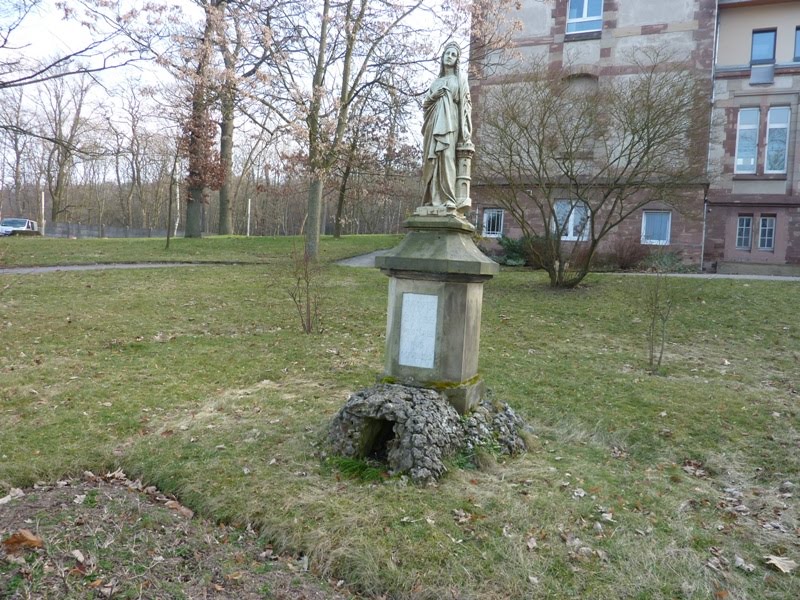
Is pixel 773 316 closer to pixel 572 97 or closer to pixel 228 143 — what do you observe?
pixel 572 97

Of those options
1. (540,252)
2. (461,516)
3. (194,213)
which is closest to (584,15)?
(540,252)

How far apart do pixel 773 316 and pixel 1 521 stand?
13038mm

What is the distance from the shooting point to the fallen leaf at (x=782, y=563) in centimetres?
347

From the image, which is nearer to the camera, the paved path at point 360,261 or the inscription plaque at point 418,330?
the inscription plaque at point 418,330

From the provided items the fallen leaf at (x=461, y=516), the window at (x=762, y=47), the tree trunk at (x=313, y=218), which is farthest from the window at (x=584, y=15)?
the fallen leaf at (x=461, y=516)

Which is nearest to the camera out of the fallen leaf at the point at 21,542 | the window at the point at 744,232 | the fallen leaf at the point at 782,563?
the fallen leaf at the point at 21,542

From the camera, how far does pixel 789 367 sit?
8602 millimetres

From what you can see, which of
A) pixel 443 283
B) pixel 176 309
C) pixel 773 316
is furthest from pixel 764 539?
pixel 176 309

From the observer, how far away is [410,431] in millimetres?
4547

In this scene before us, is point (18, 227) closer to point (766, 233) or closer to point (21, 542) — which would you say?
point (21, 542)

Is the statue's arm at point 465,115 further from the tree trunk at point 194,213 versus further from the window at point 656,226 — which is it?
the tree trunk at point 194,213

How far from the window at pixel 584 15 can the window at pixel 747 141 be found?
739cm

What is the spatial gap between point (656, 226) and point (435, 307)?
62.2 feet

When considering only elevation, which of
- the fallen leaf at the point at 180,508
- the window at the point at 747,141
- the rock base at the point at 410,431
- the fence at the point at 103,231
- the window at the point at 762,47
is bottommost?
the fallen leaf at the point at 180,508
